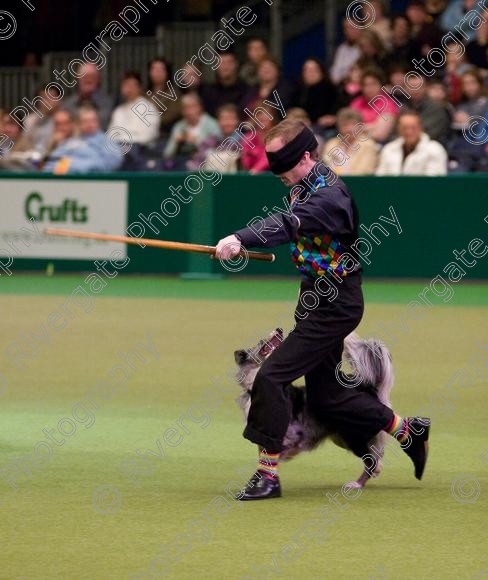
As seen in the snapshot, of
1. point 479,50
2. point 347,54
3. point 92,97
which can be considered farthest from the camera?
point 92,97

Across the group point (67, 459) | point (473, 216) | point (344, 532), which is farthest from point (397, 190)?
point (344, 532)

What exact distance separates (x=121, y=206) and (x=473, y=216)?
13.5ft

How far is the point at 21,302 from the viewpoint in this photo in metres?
14.5

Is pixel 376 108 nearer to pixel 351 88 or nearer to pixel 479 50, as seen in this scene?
pixel 351 88

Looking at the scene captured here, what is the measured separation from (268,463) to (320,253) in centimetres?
103

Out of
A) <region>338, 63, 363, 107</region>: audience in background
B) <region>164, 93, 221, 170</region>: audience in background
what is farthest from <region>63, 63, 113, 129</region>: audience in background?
<region>338, 63, 363, 107</region>: audience in background

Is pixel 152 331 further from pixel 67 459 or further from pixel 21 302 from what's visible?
pixel 67 459

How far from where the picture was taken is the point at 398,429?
269 inches

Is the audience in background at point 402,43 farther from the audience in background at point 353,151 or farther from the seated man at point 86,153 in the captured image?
the seated man at point 86,153

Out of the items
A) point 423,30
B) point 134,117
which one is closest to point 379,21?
point 423,30

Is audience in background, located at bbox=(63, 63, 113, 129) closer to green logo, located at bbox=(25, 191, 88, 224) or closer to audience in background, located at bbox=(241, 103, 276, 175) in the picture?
green logo, located at bbox=(25, 191, 88, 224)

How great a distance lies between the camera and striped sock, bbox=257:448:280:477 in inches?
261

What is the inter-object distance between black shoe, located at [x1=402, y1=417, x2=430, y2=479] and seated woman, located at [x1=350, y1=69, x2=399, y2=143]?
950cm

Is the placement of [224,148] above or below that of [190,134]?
below
